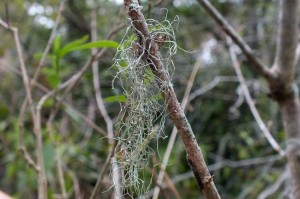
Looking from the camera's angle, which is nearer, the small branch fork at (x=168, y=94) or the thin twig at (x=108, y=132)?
the small branch fork at (x=168, y=94)

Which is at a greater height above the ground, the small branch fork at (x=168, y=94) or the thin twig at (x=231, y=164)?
the small branch fork at (x=168, y=94)

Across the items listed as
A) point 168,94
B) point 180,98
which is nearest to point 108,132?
point 168,94

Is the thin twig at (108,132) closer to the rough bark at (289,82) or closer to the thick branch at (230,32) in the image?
the thick branch at (230,32)

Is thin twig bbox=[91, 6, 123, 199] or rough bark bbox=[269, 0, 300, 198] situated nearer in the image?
thin twig bbox=[91, 6, 123, 199]

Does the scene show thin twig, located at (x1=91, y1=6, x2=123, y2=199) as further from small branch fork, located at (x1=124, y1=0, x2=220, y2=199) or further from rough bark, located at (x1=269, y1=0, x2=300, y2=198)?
rough bark, located at (x1=269, y1=0, x2=300, y2=198)

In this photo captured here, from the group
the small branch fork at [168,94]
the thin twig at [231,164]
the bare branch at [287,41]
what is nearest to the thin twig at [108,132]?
the small branch fork at [168,94]

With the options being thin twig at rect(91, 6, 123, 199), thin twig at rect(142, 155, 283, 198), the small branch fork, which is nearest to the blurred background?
thin twig at rect(142, 155, 283, 198)

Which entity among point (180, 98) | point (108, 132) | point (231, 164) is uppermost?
point (180, 98)

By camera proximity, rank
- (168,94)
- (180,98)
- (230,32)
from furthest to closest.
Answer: (180,98) → (230,32) → (168,94)

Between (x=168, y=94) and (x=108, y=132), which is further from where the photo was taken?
(x=108, y=132)

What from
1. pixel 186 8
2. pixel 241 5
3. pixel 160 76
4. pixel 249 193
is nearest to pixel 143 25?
pixel 160 76

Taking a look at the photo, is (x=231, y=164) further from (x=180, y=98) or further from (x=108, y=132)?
(x=108, y=132)
